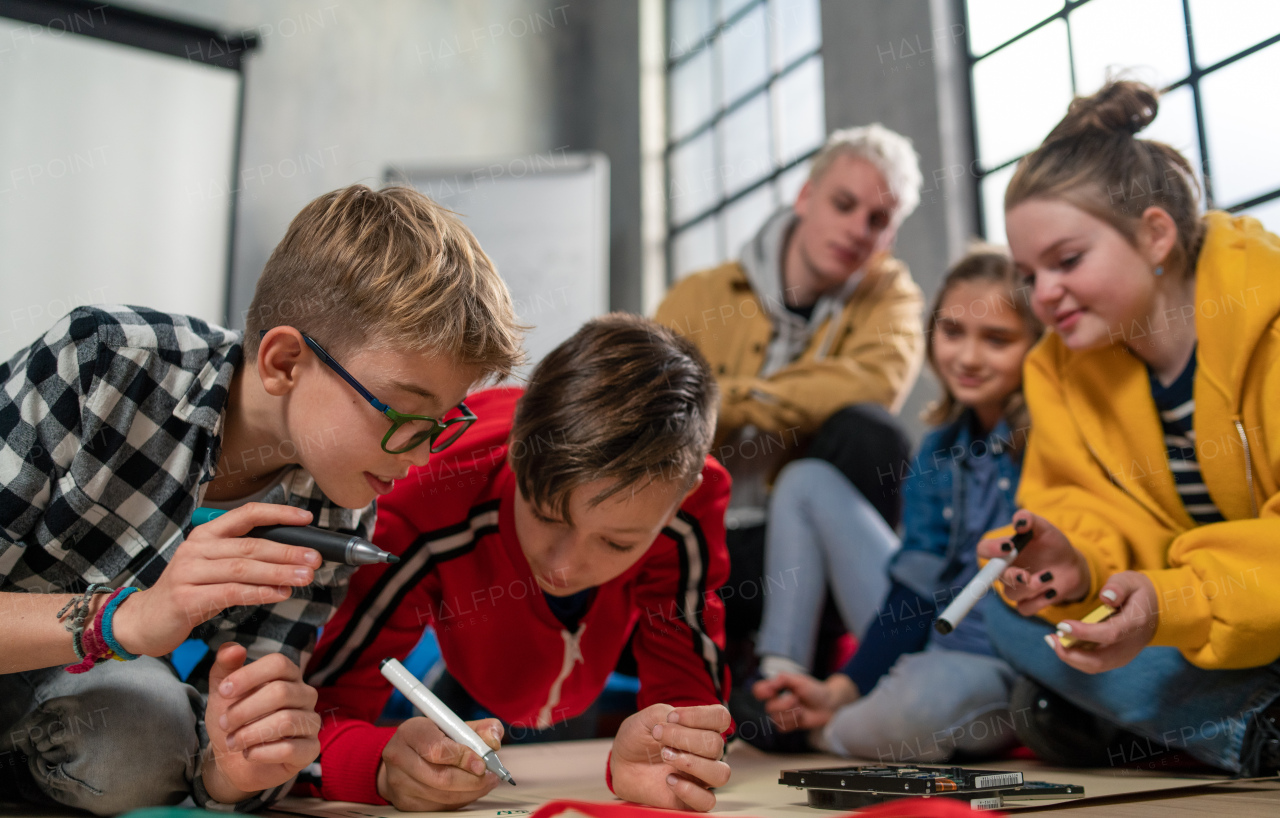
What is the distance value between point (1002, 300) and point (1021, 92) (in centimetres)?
104

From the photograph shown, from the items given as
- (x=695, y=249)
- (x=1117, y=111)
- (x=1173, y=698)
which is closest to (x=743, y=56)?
(x=695, y=249)

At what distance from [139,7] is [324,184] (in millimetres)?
731

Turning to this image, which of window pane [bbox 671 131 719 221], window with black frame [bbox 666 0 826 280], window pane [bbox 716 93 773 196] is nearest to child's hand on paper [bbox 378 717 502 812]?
window with black frame [bbox 666 0 826 280]

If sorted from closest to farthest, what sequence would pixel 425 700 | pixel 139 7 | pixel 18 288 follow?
pixel 425 700
pixel 18 288
pixel 139 7

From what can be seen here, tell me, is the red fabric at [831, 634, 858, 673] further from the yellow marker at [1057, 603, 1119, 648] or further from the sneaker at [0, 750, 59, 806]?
the sneaker at [0, 750, 59, 806]

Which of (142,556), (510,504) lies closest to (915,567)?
(510,504)

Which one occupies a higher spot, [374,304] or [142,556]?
[374,304]

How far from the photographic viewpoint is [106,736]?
76cm

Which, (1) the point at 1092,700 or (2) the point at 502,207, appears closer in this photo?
(1) the point at 1092,700

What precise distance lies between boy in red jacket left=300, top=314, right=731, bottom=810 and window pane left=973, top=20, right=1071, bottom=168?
5.23ft

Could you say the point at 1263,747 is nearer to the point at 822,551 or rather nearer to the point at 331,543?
the point at 822,551

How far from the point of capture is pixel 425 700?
694 mm

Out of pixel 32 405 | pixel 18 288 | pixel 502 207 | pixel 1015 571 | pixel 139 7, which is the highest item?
pixel 139 7

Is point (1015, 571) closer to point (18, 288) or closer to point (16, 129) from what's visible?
point (18, 288)
